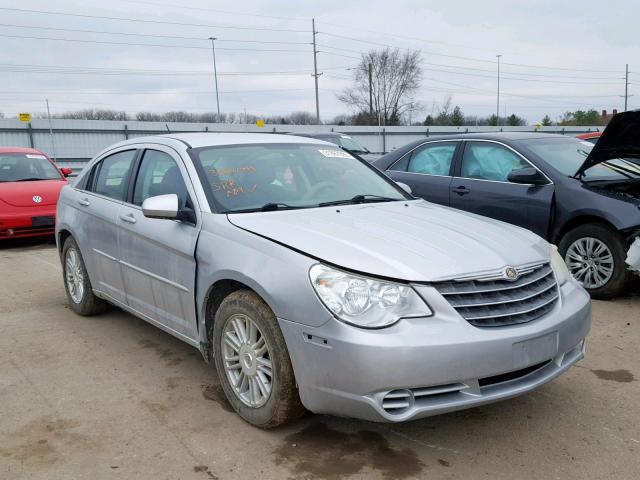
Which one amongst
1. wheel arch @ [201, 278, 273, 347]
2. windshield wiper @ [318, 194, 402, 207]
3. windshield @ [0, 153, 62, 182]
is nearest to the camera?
wheel arch @ [201, 278, 273, 347]

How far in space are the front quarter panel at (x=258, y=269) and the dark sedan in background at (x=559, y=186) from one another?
3.58 meters

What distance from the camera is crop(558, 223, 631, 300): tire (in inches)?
211

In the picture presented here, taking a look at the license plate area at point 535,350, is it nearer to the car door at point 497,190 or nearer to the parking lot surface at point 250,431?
the parking lot surface at point 250,431

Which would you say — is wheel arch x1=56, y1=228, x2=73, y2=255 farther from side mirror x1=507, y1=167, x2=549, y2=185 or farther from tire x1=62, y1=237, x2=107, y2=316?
side mirror x1=507, y1=167, x2=549, y2=185

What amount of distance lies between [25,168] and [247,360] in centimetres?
848

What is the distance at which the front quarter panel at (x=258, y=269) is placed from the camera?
9.11ft

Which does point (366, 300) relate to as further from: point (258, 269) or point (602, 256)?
point (602, 256)

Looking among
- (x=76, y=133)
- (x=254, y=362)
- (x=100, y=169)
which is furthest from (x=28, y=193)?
(x=76, y=133)

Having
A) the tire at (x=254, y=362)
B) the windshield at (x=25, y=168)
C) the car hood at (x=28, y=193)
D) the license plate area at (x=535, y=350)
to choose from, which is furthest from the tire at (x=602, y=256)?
the windshield at (x=25, y=168)

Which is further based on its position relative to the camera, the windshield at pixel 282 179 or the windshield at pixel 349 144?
the windshield at pixel 349 144

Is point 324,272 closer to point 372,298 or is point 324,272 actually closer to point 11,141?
point 372,298

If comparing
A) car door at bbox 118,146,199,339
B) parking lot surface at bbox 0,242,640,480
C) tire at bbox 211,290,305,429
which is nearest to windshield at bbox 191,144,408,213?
car door at bbox 118,146,199,339

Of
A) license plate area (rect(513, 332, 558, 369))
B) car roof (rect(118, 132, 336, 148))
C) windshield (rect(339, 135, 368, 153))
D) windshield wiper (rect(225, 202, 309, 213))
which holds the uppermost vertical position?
car roof (rect(118, 132, 336, 148))

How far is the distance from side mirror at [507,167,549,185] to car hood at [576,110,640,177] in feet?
1.29
